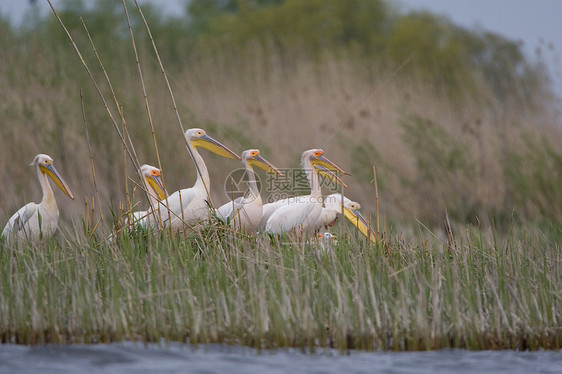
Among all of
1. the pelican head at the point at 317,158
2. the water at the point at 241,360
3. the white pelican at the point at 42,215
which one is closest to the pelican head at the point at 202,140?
the pelican head at the point at 317,158

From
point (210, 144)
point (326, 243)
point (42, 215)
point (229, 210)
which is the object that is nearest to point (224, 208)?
point (229, 210)

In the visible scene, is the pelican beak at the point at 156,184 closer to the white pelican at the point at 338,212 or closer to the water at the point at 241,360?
the white pelican at the point at 338,212

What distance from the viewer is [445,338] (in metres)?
3.86

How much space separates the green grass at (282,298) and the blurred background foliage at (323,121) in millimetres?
2727

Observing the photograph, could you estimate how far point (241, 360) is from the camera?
12.1 ft

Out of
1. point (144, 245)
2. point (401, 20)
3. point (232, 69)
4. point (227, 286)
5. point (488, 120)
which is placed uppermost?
point (401, 20)

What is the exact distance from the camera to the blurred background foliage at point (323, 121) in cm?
827

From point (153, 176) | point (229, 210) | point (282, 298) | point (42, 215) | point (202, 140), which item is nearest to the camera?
point (282, 298)

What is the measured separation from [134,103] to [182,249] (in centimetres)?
448

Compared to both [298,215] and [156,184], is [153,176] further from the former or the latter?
[298,215]

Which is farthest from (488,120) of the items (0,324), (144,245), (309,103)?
(0,324)

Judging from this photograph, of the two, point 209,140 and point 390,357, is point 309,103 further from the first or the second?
point 390,357

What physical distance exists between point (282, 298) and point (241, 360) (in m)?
0.47

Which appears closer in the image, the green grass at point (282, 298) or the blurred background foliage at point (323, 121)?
the green grass at point (282, 298)
